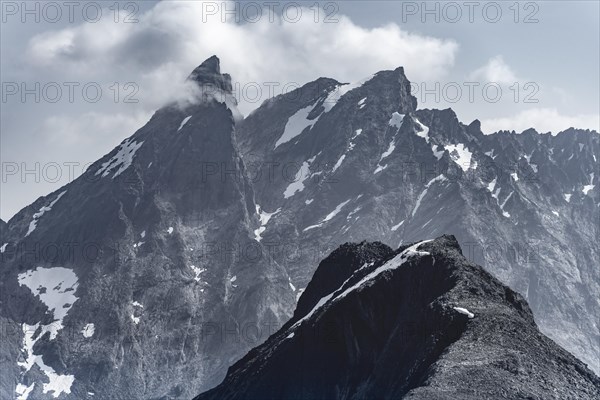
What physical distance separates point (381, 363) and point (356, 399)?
23.3ft

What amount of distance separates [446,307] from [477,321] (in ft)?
29.2

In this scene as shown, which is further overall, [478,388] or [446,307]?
[446,307]

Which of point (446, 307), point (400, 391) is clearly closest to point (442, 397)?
point (400, 391)

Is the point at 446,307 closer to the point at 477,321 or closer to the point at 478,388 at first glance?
the point at 477,321

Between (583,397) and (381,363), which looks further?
(381,363)

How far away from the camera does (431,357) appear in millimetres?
182375

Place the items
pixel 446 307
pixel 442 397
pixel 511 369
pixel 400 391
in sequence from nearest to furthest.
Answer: pixel 442 397, pixel 511 369, pixel 400 391, pixel 446 307

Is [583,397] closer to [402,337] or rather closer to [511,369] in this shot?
[511,369]

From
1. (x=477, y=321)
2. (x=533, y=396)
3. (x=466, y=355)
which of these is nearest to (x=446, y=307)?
(x=477, y=321)

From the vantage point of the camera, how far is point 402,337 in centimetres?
19888

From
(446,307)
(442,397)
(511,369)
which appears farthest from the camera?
(446,307)

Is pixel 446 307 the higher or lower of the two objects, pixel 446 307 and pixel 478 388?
the higher

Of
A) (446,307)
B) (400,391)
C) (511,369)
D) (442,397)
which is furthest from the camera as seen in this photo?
(446,307)

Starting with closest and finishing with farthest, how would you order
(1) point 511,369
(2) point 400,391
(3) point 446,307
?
1. (1) point 511,369
2. (2) point 400,391
3. (3) point 446,307
